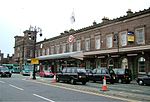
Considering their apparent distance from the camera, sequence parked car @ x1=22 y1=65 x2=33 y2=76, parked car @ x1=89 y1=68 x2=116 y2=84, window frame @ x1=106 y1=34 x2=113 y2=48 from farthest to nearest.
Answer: parked car @ x1=22 y1=65 x2=33 y2=76 < window frame @ x1=106 y1=34 x2=113 y2=48 < parked car @ x1=89 y1=68 x2=116 y2=84

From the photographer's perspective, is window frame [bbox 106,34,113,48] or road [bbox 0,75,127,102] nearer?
road [bbox 0,75,127,102]

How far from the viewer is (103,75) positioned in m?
33.8

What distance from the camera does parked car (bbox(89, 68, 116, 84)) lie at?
33281 millimetres

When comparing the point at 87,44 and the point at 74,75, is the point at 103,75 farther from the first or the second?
the point at 87,44

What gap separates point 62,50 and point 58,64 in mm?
3449

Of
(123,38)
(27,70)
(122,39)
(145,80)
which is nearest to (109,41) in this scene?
(122,39)

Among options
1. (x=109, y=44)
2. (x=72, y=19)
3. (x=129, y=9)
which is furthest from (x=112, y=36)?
(x=72, y=19)

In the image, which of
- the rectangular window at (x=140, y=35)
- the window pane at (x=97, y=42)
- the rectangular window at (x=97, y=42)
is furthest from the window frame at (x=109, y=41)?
the rectangular window at (x=140, y=35)

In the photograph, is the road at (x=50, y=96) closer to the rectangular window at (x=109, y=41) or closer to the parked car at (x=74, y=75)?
the parked car at (x=74, y=75)

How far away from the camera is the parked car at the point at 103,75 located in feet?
109

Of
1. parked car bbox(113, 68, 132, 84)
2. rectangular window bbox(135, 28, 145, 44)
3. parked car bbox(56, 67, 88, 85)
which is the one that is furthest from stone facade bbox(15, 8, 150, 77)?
parked car bbox(56, 67, 88, 85)

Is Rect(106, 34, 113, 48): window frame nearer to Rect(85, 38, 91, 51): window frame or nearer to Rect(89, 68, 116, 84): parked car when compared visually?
Rect(85, 38, 91, 51): window frame

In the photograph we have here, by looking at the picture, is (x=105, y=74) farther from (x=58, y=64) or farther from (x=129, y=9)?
(x=58, y=64)

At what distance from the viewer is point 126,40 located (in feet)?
143
